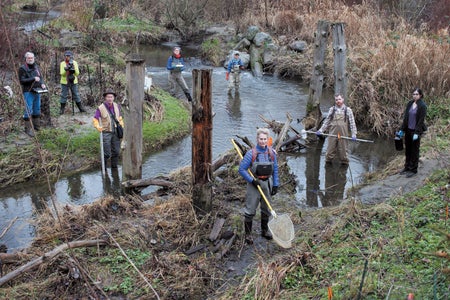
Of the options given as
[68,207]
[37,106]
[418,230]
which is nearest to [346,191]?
[418,230]

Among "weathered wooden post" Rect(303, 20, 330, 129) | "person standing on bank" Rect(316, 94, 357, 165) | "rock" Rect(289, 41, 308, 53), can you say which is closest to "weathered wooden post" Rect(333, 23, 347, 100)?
"weathered wooden post" Rect(303, 20, 330, 129)

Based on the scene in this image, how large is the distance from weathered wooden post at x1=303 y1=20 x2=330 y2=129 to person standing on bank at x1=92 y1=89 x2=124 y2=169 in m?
5.42

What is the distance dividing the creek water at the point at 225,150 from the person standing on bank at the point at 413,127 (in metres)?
1.27

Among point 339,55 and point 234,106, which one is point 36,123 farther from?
point 339,55

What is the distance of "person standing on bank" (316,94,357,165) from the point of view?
409 inches

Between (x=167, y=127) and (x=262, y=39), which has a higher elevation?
(x=262, y=39)

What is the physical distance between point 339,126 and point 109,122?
4970 mm

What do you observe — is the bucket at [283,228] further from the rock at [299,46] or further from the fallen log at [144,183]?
the rock at [299,46]

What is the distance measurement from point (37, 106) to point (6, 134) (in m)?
0.96

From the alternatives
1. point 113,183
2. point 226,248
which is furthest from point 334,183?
point 113,183

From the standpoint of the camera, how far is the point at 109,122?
966 cm

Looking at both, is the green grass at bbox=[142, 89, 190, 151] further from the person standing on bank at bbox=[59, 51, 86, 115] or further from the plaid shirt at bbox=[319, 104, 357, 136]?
the plaid shirt at bbox=[319, 104, 357, 136]

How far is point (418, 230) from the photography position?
623 cm

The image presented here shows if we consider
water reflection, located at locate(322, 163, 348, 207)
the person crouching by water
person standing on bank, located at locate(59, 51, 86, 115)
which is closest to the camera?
the person crouching by water
